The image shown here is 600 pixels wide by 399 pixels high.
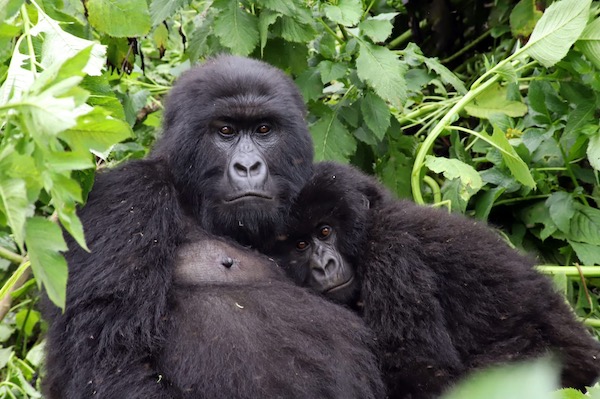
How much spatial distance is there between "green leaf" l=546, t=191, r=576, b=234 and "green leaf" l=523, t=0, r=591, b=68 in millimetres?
699

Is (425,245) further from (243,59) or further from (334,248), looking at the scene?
(243,59)

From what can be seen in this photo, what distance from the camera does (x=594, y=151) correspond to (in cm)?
378

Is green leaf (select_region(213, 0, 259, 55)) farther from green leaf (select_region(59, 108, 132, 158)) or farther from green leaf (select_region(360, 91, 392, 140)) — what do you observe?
green leaf (select_region(59, 108, 132, 158))

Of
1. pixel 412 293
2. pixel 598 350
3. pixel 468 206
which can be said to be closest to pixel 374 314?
pixel 412 293

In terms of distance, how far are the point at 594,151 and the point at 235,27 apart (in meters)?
1.82

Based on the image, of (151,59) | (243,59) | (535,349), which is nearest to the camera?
(535,349)

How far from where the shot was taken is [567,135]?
4012 millimetres

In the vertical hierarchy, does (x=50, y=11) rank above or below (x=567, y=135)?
above

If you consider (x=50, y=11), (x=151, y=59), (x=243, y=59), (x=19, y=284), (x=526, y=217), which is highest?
(x=50, y=11)

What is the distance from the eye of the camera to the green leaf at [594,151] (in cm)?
374

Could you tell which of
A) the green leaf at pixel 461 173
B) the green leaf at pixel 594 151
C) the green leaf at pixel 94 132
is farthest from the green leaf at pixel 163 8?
the green leaf at pixel 94 132

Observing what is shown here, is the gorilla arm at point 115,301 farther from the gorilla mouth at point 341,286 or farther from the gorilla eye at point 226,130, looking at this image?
the gorilla mouth at point 341,286

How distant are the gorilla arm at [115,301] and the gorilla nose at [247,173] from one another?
31 centimetres

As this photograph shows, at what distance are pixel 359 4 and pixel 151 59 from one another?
2.67 meters
